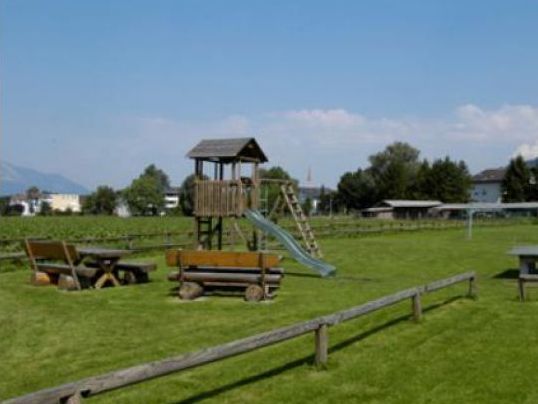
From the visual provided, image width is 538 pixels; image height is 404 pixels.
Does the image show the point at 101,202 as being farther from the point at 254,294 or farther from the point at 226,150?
the point at 254,294

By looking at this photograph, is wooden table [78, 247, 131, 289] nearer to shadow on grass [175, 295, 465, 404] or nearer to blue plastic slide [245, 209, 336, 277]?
blue plastic slide [245, 209, 336, 277]

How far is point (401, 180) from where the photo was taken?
117m

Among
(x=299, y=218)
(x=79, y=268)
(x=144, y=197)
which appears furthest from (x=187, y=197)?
(x=79, y=268)

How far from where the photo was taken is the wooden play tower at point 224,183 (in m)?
22.6

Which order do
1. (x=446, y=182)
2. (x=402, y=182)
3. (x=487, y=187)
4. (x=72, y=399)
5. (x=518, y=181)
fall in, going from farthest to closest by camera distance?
1. (x=487, y=187)
2. (x=402, y=182)
3. (x=446, y=182)
4. (x=518, y=181)
5. (x=72, y=399)

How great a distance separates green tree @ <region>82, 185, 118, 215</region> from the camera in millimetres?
151875

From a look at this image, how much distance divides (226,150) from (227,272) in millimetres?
9529

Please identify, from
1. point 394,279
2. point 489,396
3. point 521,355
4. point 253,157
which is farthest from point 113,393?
point 253,157

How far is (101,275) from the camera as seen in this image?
16.0 meters

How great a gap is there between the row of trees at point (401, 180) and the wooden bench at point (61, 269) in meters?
101

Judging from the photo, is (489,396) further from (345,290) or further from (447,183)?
(447,183)

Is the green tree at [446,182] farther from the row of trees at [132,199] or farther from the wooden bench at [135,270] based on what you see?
the wooden bench at [135,270]

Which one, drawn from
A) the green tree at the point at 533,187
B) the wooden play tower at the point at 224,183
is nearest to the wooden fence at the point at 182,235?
the wooden play tower at the point at 224,183

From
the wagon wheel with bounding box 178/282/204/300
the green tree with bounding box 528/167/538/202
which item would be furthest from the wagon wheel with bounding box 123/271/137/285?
the green tree with bounding box 528/167/538/202
